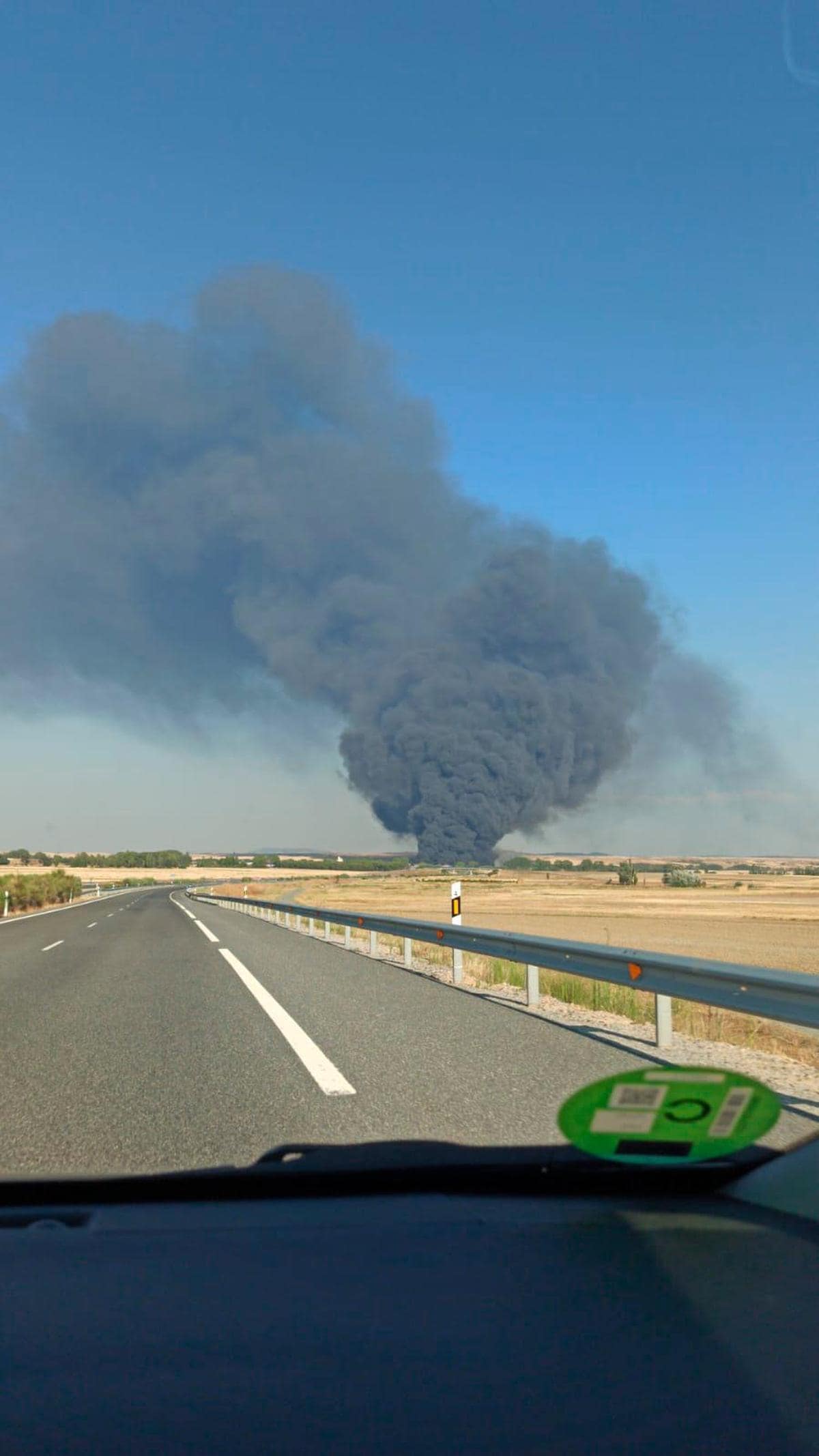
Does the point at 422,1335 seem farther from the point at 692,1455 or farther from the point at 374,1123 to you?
the point at 374,1123

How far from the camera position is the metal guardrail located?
596 cm

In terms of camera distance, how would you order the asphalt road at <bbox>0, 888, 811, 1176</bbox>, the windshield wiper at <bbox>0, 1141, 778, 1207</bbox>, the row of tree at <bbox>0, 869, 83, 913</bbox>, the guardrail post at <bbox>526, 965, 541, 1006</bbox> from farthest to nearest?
1. the row of tree at <bbox>0, 869, 83, 913</bbox>
2. the guardrail post at <bbox>526, 965, 541, 1006</bbox>
3. the asphalt road at <bbox>0, 888, 811, 1176</bbox>
4. the windshield wiper at <bbox>0, 1141, 778, 1207</bbox>

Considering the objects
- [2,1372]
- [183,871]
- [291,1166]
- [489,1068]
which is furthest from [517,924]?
[183,871]

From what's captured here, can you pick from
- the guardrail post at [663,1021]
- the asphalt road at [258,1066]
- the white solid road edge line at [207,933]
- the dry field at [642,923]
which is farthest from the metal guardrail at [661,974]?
the white solid road edge line at [207,933]

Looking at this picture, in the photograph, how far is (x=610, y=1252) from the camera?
11.2 ft

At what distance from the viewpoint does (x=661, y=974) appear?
771 centimetres

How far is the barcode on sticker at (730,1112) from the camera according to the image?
11.4 feet

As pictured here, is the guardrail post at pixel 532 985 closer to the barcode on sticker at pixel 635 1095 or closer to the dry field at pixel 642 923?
the dry field at pixel 642 923

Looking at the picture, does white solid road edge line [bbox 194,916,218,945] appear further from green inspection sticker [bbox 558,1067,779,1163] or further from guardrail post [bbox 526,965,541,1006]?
green inspection sticker [bbox 558,1067,779,1163]

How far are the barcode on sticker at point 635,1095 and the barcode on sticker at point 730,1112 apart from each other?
0.24 m

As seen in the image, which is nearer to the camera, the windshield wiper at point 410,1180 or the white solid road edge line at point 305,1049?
the windshield wiper at point 410,1180

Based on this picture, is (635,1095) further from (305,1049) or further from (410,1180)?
(305,1049)

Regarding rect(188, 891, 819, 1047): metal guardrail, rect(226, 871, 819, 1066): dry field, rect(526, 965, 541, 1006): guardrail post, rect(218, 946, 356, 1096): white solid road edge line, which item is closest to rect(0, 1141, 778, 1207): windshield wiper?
rect(188, 891, 819, 1047): metal guardrail

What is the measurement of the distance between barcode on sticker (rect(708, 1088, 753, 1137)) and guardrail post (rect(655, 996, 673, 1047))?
4619 millimetres
